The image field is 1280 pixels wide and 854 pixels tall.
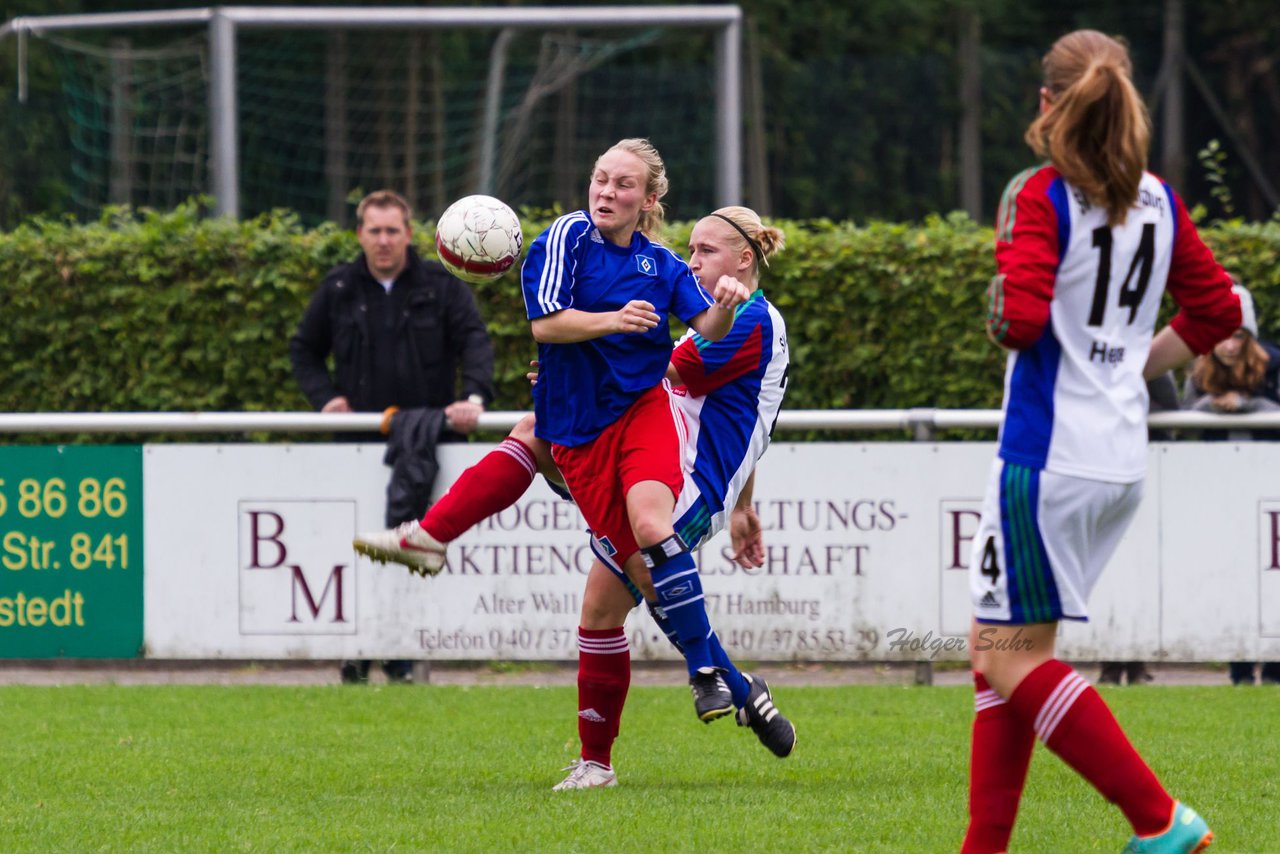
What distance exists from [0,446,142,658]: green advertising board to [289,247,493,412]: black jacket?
1050 mm

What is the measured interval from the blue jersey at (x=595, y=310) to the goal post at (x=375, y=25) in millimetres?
8246

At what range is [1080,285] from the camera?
3.87 meters

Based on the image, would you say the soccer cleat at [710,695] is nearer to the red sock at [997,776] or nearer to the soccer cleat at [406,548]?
the soccer cleat at [406,548]

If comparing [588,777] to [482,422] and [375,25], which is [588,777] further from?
[375,25]

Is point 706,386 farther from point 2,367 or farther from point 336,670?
point 2,367

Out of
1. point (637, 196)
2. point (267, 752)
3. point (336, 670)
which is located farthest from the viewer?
point (336, 670)

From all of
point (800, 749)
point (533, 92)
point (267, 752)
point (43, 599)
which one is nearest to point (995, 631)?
point (800, 749)

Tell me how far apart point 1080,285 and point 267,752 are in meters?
3.86

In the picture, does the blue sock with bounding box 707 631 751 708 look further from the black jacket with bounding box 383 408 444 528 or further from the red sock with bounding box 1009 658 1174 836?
the black jacket with bounding box 383 408 444 528

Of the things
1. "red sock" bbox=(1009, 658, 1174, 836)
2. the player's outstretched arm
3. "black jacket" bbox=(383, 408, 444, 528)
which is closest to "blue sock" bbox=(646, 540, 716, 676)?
the player's outstretched arm

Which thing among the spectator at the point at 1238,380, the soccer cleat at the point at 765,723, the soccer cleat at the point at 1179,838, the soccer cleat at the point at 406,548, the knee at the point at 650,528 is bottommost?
the soccer cleat at the point at 765,723

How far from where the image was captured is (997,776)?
13.3 feet

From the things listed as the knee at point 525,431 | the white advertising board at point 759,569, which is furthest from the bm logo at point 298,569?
the knee at point 525,431

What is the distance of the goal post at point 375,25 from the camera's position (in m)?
13.6
